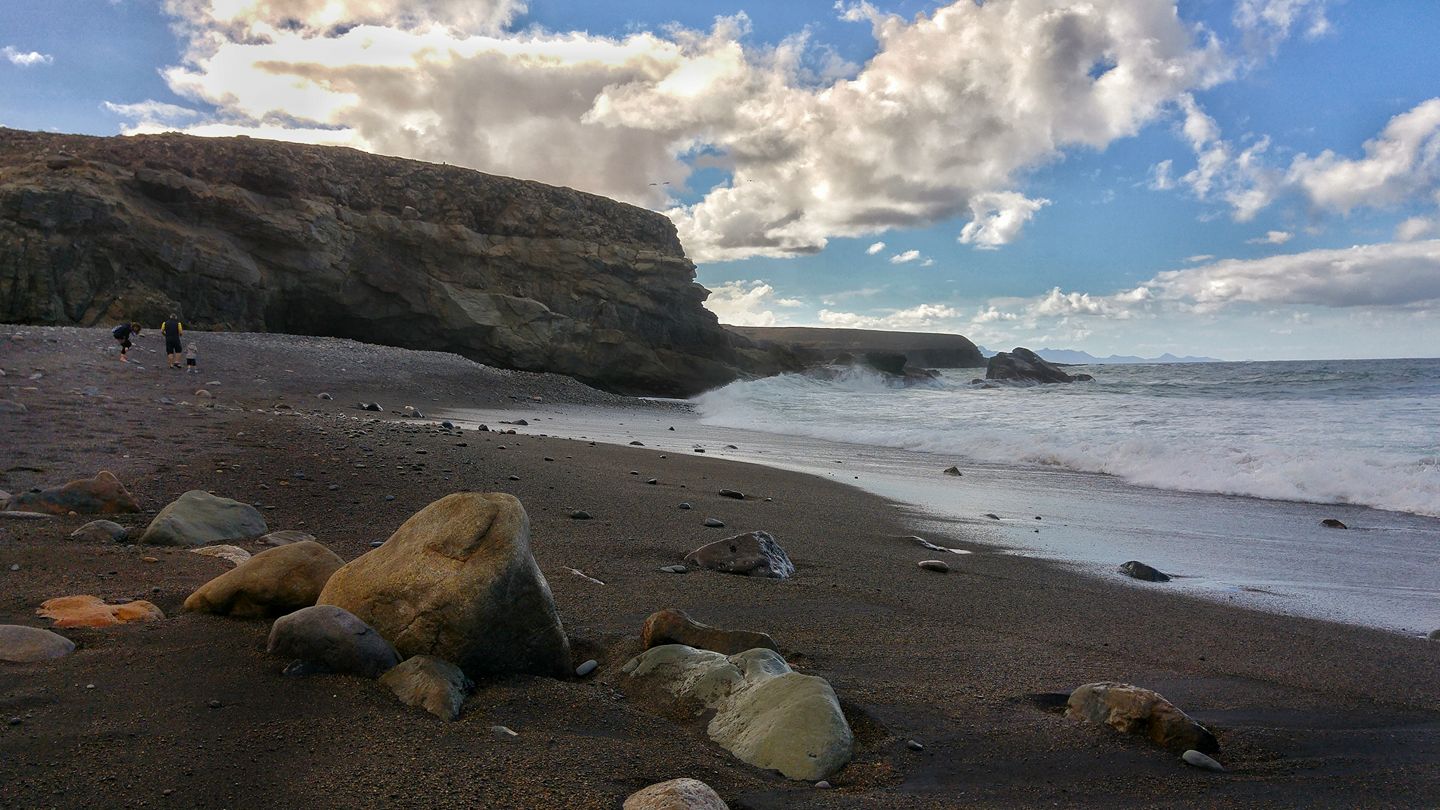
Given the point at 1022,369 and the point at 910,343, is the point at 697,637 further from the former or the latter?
the point at 910,343

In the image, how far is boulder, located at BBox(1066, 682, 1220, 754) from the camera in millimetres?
2230

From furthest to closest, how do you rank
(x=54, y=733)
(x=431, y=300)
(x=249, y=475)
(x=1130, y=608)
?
(x=431, y=300), (x=249, y=475), (x=1130, y=608), (x=54, y=733)

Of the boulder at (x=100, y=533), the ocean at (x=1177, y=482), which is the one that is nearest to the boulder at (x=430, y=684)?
the boulder at (x=100, y=533)

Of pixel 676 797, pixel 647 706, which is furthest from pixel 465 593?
pixel 676 797

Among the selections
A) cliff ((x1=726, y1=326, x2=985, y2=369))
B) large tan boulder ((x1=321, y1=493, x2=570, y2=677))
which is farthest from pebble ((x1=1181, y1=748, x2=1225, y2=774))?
cliff ((x1=726, y1=326, x2=985, y2=369))

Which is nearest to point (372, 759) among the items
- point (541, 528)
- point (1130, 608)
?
point (541, 528)

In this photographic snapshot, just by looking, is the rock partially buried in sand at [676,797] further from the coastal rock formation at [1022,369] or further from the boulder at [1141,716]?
the coastal rock formation at [1022,369]

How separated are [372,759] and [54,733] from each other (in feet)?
2.13

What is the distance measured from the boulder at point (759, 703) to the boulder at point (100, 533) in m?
2.55

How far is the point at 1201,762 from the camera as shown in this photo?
214 cm

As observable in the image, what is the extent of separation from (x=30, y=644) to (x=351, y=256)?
26.3 metres

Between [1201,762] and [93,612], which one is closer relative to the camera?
[1201,762]

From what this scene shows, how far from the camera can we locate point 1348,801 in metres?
1.99

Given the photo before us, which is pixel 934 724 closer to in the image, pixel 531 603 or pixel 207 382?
pixel 531 603
